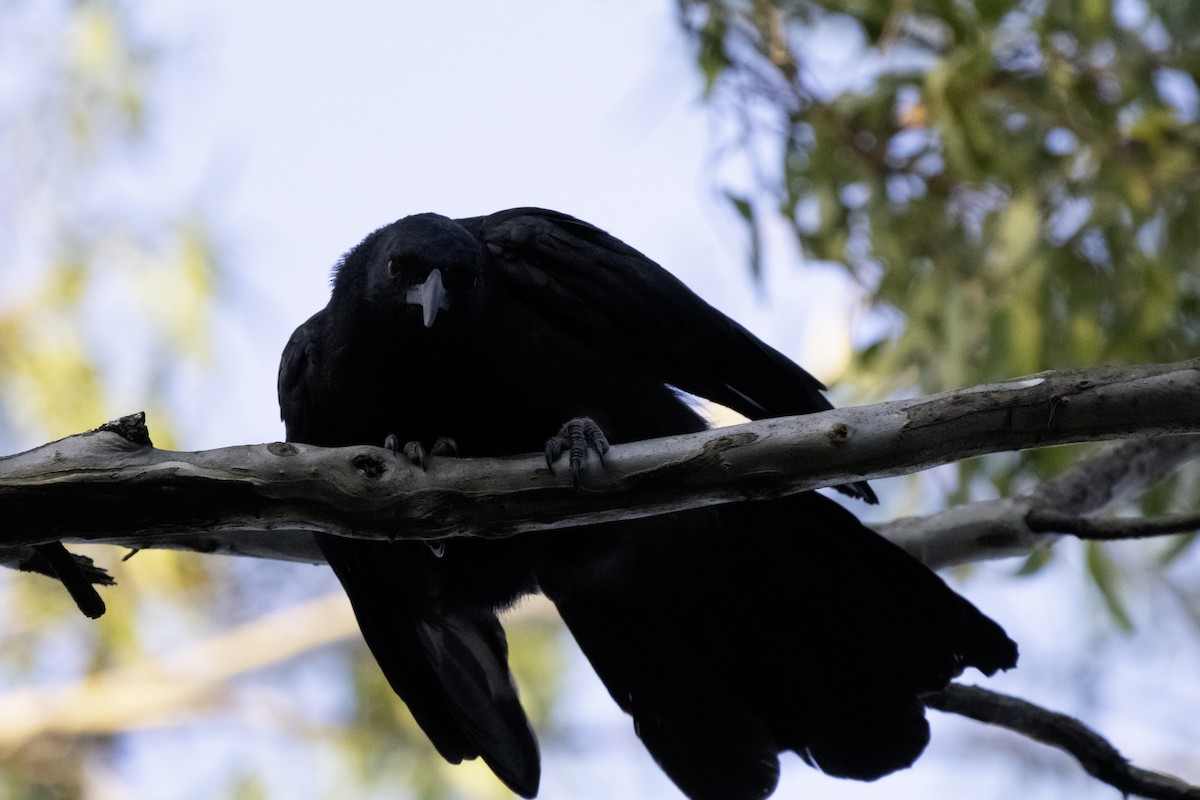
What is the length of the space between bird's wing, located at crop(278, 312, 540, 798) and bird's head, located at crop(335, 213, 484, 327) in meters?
0.25

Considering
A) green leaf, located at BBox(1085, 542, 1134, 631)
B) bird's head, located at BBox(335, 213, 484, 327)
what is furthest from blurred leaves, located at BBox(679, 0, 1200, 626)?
bird's head, located at BBox(335, 213, 484, 327)

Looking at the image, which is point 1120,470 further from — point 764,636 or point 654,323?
point 654,323

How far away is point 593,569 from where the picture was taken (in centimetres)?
356

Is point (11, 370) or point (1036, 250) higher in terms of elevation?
point (1036, 250)

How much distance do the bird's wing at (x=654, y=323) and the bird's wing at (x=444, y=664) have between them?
676 millimetres

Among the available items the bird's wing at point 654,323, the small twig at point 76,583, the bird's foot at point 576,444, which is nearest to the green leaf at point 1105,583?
the bird's wing at point 654,323

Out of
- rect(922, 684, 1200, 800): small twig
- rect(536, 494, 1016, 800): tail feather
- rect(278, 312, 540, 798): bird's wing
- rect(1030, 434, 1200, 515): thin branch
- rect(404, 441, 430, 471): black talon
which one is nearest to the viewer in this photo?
rect(404, 441, 430, 471): black talon

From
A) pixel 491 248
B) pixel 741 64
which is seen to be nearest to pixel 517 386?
pixel 491 248

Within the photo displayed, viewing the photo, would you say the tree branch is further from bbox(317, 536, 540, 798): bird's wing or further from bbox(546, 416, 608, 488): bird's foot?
bbox(317, 536, 540, 798): bird's wing

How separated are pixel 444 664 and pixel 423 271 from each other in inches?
46.8

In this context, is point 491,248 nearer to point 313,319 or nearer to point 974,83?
point 313,319

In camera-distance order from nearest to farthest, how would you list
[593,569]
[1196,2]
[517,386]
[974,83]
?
[517,386] < [593,569] < [1196,2] < [974,83]

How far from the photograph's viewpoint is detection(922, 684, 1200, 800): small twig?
3273 mm

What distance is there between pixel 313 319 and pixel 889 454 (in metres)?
1.82
